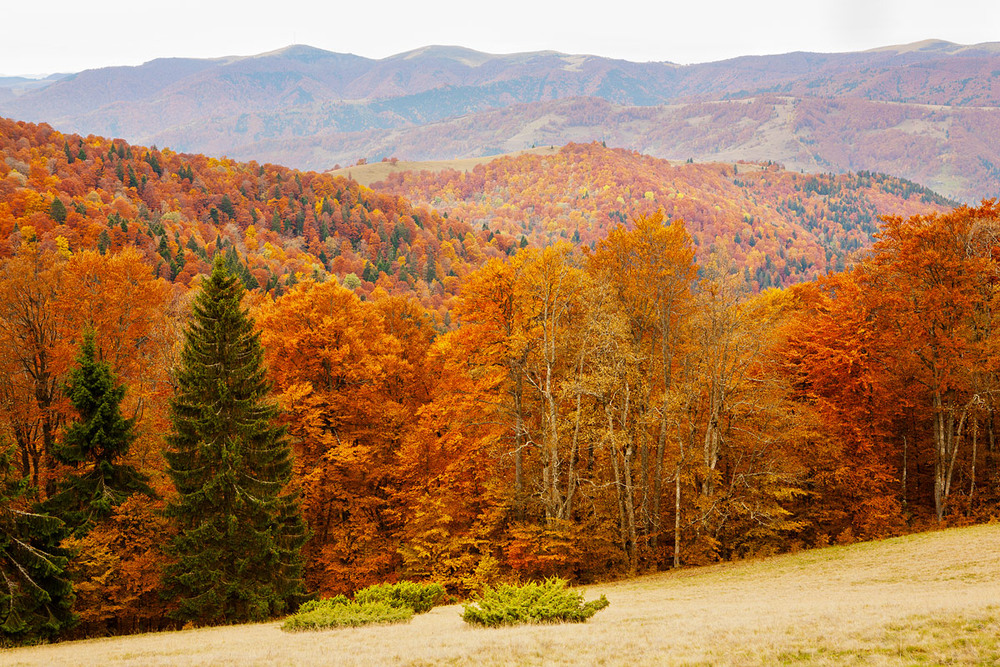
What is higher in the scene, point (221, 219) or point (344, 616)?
point (221, 219)

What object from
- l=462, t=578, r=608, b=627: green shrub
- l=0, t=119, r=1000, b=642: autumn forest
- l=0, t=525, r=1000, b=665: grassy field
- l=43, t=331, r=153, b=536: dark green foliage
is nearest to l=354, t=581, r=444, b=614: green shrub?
l=0, t=525, r=1000, b=665: grassy field

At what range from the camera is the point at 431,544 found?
30641mm

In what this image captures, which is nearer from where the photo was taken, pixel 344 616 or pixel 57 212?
pixel 344 616

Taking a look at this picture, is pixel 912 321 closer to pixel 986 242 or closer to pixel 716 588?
pixel 986 242

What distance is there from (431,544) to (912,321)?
82.3 feet

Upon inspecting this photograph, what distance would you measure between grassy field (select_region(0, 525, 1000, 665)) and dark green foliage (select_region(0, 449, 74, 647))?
257 cm

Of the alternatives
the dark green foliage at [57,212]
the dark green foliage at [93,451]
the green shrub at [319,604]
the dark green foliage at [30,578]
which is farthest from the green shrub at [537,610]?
the dark green foliage at [57,212]

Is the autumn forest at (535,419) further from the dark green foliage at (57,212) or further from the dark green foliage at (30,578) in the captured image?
the dark green foliage at (57,212)

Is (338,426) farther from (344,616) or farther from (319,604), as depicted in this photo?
(344,616)

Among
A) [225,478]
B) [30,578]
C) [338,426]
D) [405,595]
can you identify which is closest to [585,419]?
[405,595]

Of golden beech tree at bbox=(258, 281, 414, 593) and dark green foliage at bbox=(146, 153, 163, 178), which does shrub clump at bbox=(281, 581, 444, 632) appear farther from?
dark green foliage at bbox=(146, 153, 163, 178)

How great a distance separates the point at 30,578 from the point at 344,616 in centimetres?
1017

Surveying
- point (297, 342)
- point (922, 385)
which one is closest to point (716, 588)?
point (922, 385)

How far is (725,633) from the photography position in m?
13.9
